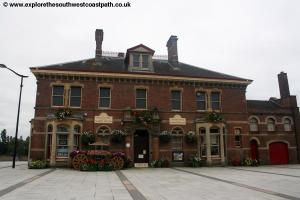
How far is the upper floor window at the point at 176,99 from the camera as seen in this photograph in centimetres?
2609

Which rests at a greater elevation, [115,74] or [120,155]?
[115,74]

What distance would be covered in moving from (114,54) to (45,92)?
27.1 ft

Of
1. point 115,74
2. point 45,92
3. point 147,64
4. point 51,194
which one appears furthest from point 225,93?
point 51,194

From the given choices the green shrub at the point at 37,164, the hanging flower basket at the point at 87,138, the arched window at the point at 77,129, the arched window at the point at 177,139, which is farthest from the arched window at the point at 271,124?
the green shrub at the point at 37,164

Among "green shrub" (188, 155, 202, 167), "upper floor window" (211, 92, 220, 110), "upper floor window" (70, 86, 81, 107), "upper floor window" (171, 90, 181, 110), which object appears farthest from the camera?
"upper floor window" (211, 92, 220, 110)

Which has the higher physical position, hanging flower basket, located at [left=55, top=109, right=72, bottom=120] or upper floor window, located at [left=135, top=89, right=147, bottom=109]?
upper floor window, located at [left=135, top=89, right=147, bottom=109]

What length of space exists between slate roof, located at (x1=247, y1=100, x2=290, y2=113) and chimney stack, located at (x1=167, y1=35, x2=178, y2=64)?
901 cm

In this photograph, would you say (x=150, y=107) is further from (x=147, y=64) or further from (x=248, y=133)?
(x=248, y=133)

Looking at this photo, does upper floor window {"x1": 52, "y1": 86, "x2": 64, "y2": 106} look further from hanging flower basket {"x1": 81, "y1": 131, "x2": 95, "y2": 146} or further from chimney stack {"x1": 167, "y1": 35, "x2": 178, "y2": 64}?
chimney stack {"x1": 167, "y1": 35, "x2": 178, "y2": 64}

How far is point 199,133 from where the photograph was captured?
1005 inches

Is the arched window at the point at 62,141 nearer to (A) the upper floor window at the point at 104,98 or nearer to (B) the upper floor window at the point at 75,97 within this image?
(B) the upper floor window at the point at 75,97

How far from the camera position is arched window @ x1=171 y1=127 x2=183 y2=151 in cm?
2523

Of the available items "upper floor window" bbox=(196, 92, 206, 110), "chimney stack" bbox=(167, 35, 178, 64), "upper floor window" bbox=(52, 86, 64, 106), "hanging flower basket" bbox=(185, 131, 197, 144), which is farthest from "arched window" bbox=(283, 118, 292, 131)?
"upper floor window" bbox=(52, 86, 64, 106)

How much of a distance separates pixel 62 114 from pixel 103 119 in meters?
3.46
